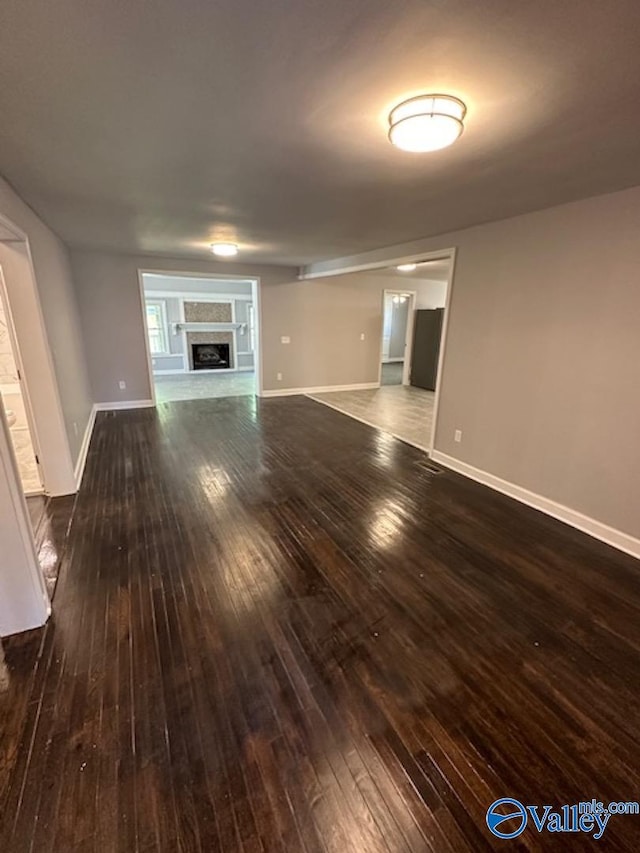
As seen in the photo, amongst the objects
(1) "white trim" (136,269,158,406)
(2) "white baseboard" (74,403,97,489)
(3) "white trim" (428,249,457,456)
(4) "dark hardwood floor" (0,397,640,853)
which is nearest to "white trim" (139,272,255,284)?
(1) "white trim" (136,269,158,406)

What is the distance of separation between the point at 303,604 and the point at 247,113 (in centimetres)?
242

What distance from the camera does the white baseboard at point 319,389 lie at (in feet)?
24.1

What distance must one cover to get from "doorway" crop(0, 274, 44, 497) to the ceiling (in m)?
1.09

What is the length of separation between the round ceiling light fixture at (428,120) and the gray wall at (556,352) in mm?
1754

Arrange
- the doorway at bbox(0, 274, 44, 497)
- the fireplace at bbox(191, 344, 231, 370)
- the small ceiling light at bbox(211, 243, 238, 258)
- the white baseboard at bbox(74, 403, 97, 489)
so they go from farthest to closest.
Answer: the fireplace at bbox(191, 344, 231, 370), the small ceiling light at bbox(211, 243, 238, 258), the white baseboard at bbox(74, 403, 97, 489), the doorway at bbox(0, 274, 44, 497)

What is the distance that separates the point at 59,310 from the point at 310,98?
3.77 meters

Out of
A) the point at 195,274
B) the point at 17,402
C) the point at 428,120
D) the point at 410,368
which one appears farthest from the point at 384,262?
the point at 17,402

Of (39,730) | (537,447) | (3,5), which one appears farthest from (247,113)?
(537,447)

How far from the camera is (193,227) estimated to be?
377cm

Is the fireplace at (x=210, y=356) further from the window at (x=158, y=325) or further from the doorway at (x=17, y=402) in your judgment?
the doorway at (x=17, y=402)

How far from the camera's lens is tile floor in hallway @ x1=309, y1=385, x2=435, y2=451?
5.34 metres

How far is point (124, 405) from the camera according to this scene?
631cm

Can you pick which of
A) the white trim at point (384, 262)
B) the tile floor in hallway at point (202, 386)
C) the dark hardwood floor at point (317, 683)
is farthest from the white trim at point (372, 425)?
the white trim at point (384, 262)

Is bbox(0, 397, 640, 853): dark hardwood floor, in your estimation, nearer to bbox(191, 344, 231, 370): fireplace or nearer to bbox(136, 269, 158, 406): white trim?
bbox(136, 269, 158, 406): white trim
